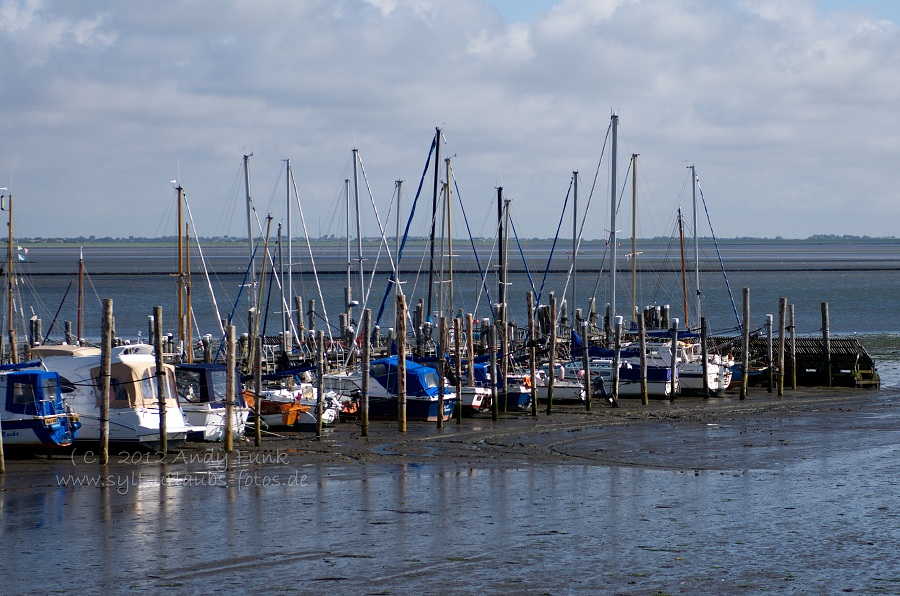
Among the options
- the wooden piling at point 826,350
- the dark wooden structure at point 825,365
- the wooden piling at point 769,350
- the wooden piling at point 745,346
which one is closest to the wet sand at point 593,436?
the wooden piling at point 745,346

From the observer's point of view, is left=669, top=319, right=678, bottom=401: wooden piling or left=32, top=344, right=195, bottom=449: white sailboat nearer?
left=32, top=344, right=195, bottom=449: white sailboat

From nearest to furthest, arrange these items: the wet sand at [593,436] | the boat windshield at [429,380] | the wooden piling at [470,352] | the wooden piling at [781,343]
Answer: the wet sand at [593,436] < the boat windshield at [429,380] < the wooden piling at [470,352] < the wooden piling at [781,343]

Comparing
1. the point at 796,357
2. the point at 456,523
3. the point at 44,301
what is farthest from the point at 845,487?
the point at 44,301

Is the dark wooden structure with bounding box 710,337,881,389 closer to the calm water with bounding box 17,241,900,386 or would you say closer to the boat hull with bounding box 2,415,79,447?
the calm water with bounding box 17,241,900,386

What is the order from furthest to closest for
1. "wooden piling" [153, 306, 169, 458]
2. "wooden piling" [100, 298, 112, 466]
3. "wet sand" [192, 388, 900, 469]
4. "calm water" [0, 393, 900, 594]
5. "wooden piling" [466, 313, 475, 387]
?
"wooden piling" [466, 313, 475, 387]
"wet sand" [192, 388, 900, 469]
"wooden piling" [153, 306, 169, 458]
"wooden piling" [100, 298, 112, 466]
"calm water" [0, 393, 900, 594]

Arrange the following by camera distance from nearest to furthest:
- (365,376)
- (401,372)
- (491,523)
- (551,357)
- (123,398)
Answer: (491,523) < (123,398) < (365,376) < (401,372) < (551,357)

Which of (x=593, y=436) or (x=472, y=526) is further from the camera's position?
(x=593, y=436)

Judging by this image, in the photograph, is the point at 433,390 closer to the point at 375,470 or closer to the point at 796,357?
the point at 375,470

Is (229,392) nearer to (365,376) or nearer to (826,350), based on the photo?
(365,376)

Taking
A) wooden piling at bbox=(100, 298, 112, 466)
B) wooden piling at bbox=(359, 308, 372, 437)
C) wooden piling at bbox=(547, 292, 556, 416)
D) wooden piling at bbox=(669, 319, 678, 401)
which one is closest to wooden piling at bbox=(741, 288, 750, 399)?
wooden piling at bbox=(669, 319, 678, 401)

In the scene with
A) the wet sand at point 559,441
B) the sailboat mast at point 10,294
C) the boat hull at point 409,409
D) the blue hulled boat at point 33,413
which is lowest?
the wet sand at point 559,441

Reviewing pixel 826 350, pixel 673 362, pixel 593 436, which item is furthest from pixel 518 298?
pixel 593 436

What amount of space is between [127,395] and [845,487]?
54.7 ft

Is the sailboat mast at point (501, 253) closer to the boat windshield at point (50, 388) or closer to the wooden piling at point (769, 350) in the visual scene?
the wooden piling at point (769, 350)
